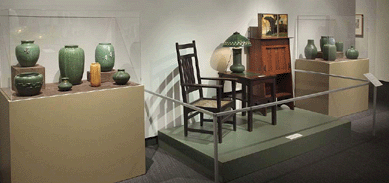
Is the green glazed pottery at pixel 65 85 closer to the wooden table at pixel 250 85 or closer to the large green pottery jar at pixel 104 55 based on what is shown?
the large green pottery jar at pixel 104 55

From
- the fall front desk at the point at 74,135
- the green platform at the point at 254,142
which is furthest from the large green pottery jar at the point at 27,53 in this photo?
the green platform at the point at 254,142

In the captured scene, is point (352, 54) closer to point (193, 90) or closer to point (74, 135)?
point (193, 90)

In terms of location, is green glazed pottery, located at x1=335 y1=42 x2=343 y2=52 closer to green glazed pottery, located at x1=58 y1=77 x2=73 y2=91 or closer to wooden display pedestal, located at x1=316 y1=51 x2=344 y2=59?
wooden display pedestal, located at x1=316 y1=51 x2=344 y2=59

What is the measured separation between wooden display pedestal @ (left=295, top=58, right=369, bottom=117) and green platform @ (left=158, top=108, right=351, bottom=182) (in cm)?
54

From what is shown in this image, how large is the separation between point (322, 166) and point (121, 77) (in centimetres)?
205

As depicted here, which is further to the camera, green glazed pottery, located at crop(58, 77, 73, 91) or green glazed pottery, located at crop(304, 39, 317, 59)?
green glazed pottery, located at crop(304, 39, 317, 59)

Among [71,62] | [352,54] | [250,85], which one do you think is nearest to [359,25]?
[352,54]

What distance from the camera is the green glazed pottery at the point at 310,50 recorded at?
5457 mm

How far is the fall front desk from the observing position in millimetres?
2746

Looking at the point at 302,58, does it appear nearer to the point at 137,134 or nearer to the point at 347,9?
the point at 347,9

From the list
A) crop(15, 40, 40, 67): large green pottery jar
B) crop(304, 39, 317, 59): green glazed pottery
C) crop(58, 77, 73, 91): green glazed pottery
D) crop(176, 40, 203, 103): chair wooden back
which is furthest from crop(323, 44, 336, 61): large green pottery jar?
crop(15, 40, 40, 67): large green pottery jar

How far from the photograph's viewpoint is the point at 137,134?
3.30 m

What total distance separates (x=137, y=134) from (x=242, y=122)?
1647mm

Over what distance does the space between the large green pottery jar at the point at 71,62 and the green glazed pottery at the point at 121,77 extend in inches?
12.2
